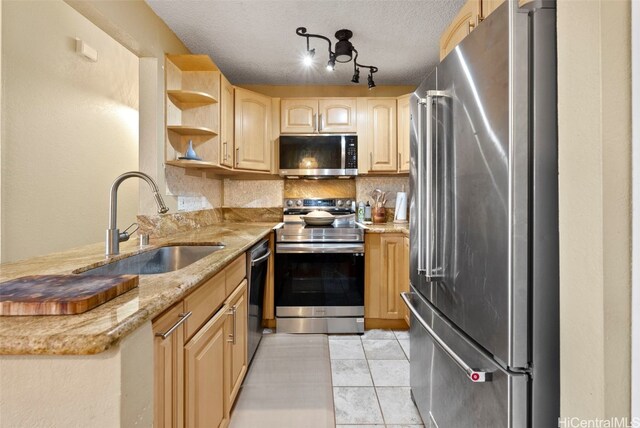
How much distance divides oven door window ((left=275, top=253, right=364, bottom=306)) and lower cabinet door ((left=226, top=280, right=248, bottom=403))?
2.47ft

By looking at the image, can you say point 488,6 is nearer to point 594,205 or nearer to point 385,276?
point 594,205

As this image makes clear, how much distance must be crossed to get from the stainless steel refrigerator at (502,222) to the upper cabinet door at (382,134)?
1.78 m

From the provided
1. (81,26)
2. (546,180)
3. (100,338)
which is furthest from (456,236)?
(81,26)

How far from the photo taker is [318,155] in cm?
293

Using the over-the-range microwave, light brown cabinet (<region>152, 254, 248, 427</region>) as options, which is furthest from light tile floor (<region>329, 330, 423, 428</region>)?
the over-the-range microwave

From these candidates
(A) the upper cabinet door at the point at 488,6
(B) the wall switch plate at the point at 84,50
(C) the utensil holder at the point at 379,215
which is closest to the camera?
(A) the upper cabinet door at the point at 488,6

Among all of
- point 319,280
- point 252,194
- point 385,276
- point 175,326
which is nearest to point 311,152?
point 252,194

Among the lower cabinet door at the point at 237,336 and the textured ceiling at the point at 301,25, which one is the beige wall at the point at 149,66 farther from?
the lower cabinet door at the point at 237,336

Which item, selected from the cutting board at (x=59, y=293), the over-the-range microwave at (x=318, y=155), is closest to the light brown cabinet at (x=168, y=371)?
the cutting board at (x=59, y=293)

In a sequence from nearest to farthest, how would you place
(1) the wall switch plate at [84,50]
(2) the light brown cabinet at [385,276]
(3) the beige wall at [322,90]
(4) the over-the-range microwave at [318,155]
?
(1) the wall switch plate at [84,50], (2) the light brown cabinet at [385,276], (4) the over-the-range microwave at [318,155], (3) the beige wall at [322,90]

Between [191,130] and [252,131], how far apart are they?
644 millimetres

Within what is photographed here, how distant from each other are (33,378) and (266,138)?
8.57 ft

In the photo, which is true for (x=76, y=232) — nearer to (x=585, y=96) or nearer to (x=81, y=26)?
(x=81, y=26)

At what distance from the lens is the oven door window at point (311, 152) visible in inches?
115
